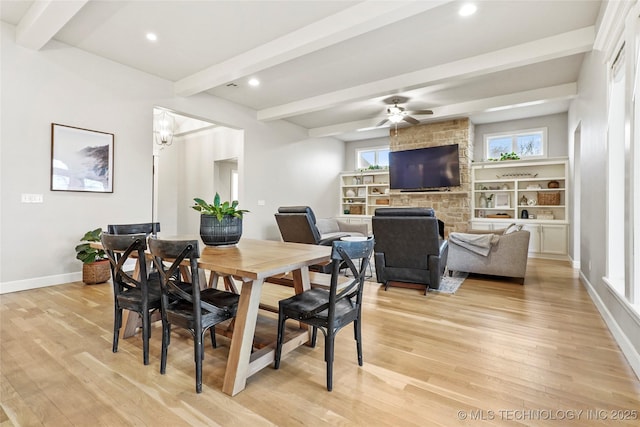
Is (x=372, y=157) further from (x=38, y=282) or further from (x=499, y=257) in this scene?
(x=38, y=282)

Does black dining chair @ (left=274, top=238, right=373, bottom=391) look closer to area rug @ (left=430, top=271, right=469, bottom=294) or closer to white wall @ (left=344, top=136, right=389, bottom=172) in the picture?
area rug @ (left=430, top=271, right=469, bottom=294)

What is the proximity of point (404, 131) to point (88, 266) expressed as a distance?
6.62 m

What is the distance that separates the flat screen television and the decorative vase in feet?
18.5

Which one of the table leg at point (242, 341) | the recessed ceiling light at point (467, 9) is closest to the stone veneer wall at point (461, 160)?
the recessed ceiling light at point (467, 9)

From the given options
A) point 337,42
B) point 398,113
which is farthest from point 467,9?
point 398,113

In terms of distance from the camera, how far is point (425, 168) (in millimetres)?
6969

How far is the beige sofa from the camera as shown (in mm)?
3799

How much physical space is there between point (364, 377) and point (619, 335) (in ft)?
6.41

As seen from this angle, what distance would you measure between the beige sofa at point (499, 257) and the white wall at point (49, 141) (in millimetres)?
4584

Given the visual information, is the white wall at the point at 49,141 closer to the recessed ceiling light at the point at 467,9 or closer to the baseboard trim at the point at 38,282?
the baseboard trim at the point at 38,282

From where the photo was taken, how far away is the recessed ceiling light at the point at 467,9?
118 inches

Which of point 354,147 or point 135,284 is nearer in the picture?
point 135,284

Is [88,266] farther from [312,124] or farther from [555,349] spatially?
[312,124]

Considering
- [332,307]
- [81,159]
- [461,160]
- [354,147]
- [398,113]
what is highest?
[354,147]
